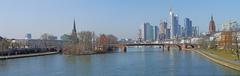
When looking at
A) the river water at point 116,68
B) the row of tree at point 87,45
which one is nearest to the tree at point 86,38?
the row of tree at point 87,45

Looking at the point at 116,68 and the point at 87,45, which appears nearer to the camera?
the point at 116,68

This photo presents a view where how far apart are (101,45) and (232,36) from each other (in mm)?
47676

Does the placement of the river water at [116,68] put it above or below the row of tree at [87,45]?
below

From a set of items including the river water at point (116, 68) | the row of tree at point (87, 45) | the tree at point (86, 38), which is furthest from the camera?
the tree at point (86, 38)

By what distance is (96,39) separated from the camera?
120062 millimetres


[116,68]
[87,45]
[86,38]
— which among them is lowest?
[116,68]

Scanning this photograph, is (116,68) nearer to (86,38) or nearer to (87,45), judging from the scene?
(87,45)

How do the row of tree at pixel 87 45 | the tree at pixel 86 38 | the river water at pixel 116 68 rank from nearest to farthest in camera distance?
the river water at pixel 116 68 < the row of tree at pixel 87 45 < the tree at pixel 86 38

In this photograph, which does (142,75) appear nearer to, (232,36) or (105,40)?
(232,36)

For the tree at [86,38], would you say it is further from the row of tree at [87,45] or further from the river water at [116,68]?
the river water at [116,68]

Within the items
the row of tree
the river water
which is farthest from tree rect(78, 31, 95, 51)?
the river water

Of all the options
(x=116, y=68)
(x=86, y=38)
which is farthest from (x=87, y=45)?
(x=116, y=68)

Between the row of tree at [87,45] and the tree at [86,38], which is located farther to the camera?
the tree at [86,38]

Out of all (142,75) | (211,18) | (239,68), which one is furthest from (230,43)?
(211,18)
